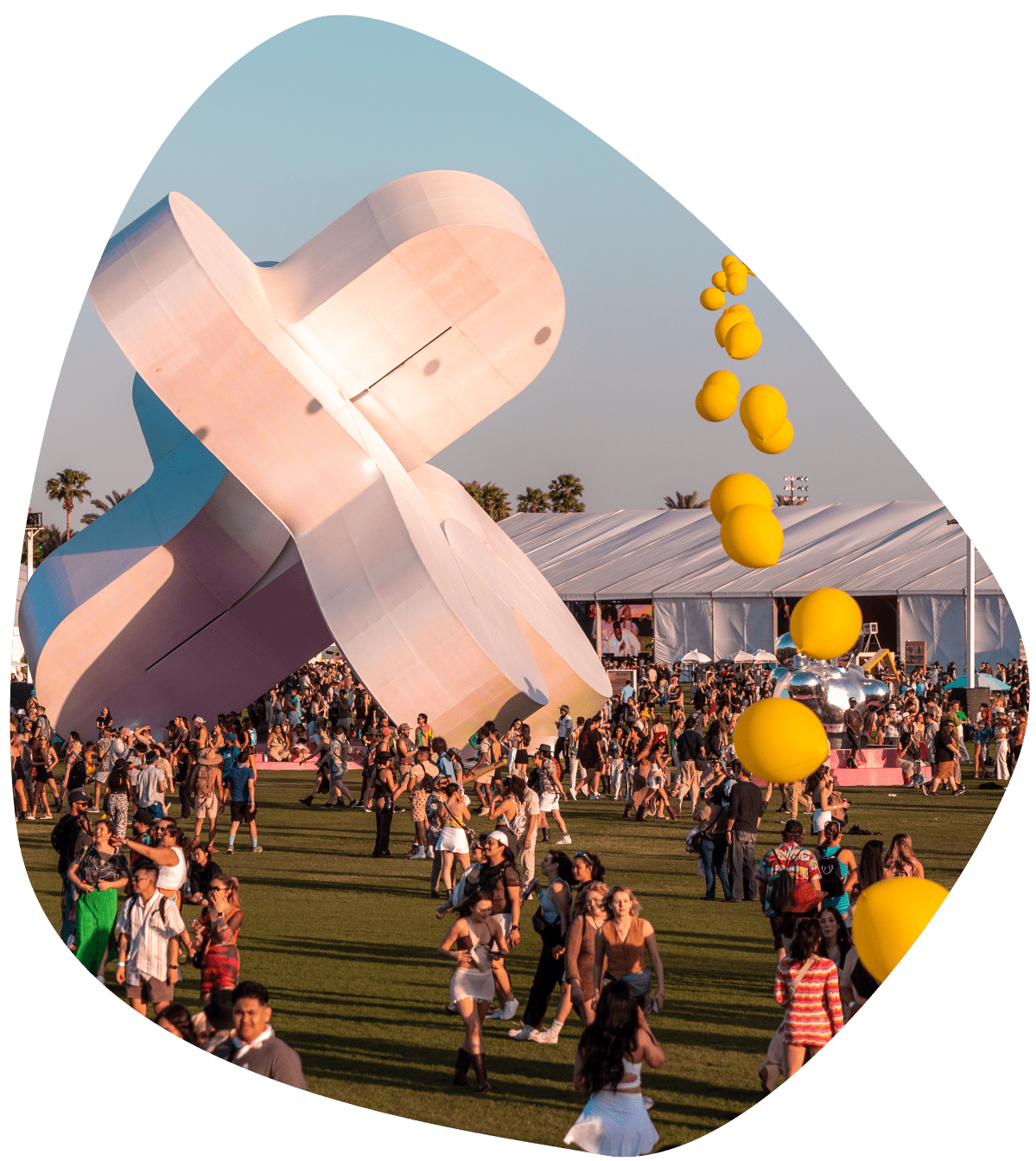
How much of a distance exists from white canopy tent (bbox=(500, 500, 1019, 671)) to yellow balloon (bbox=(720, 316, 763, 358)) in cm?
3018

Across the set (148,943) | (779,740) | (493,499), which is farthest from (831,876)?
(493,499)

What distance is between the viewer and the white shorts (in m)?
15.4

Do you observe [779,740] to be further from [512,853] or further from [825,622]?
[512,853]

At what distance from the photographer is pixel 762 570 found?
4472 cm

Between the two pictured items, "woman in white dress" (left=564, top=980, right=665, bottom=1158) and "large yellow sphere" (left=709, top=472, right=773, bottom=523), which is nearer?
"woman in white dress" (left=564, top=980, right=665, bottom=1158)

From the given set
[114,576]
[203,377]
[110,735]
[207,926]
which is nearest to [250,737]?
[110,735]

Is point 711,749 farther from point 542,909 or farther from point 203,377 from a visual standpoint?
point 542,909

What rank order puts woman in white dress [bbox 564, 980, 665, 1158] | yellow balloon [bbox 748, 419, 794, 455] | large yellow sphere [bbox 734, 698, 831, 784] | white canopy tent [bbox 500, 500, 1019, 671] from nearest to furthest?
woman in white dress [bbox 564, 980, 665, 1158], large yellow sphere [bbox 734, 698, 831, 784], yellow balloon [bbox 748, 419, 794, 455], white canopy tent [bbox 500, 500, 1019, 671]

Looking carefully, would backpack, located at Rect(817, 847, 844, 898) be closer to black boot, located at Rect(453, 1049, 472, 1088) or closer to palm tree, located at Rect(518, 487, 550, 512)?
black boot, located at Rect(453, 1049, 472, 1088)

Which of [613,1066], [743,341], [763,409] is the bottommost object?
[613,1066]

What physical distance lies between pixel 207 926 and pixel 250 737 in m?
14.0

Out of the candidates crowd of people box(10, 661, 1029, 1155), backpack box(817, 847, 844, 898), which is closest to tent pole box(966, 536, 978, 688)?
crowd of people box(10, 661, 1029, 1155)

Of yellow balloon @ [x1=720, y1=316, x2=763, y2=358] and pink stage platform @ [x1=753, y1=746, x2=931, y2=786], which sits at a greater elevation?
yellow balloon @ [x1=720, y1=316, x2=763, y2=358]

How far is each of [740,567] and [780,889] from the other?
109 feet
